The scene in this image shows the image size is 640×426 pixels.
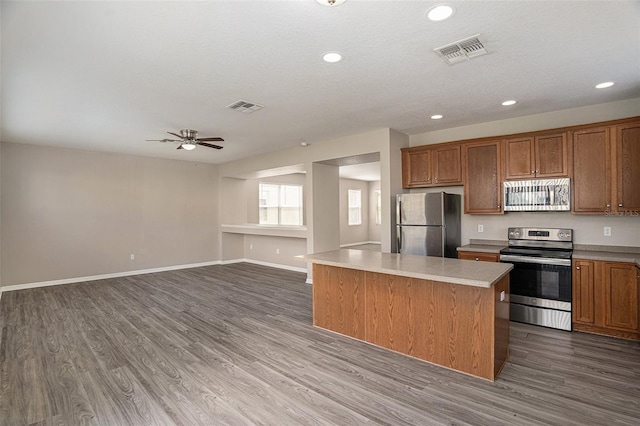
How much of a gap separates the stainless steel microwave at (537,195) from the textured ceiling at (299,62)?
962mm

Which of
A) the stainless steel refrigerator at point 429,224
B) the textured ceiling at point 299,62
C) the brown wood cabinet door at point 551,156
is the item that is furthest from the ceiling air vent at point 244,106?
the brown wood cabinet door at point 551,156

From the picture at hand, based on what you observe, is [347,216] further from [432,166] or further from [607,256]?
[607,256]

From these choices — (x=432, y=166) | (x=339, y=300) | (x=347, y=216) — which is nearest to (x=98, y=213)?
(x=339, y=300)

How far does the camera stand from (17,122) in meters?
4.48

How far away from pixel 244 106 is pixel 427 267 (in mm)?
2817

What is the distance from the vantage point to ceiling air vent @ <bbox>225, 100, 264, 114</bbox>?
12.4 feet

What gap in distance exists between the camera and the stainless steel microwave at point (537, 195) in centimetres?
389

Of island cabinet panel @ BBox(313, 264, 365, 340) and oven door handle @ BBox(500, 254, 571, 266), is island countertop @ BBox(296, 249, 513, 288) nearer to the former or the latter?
island cabinet panel @ BBox(313, 264, 365, 340)

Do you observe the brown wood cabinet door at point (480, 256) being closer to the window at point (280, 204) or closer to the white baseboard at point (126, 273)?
the white baseboard at point (126, 273)

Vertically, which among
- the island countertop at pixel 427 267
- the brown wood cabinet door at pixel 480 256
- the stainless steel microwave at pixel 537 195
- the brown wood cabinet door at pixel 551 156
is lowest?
the brown wood cabinet door at pixel 480 256

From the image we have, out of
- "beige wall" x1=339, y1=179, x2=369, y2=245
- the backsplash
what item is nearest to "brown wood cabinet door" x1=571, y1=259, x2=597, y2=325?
the backsplash

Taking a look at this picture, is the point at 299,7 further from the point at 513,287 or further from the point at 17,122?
the point at 17,122

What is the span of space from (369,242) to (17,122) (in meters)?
10.5

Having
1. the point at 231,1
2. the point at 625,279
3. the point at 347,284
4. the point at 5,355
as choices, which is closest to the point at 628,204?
the point at 625,279
